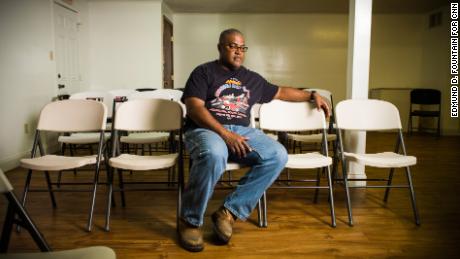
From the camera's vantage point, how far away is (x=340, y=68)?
9.03 meters

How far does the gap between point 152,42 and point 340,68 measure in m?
4.41

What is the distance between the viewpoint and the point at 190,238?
7.48ft

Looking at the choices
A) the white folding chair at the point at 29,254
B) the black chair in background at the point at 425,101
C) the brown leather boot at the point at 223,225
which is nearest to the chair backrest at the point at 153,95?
the brown leather boot at the point at 223,225

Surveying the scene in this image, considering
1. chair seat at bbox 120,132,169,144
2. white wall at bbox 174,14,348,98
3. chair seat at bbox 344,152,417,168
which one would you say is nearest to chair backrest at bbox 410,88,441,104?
white wall at bbox 174,14,348,98

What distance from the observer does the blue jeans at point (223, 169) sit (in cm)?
228

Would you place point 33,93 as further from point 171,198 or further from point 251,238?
point 251,238

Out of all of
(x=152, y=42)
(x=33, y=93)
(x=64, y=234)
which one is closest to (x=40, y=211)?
(x=64, y=234)

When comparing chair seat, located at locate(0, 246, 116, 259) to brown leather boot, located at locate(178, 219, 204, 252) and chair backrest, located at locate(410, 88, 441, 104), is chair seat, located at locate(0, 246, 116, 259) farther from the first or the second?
chair backrest, located at locate(410, 88, 441, 104)

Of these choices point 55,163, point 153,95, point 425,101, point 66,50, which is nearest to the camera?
point 55,163

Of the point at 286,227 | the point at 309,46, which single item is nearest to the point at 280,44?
the point at 309,46

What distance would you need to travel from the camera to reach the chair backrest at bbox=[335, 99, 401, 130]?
307 centimetres

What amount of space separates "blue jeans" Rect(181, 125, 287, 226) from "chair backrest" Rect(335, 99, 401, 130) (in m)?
0.82

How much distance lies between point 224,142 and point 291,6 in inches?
248

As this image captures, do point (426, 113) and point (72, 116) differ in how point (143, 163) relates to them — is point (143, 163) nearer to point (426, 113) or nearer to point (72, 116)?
point (72, 116)
